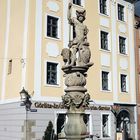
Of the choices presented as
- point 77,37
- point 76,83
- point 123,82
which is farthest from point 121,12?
point 76,83

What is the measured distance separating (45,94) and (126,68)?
8.45 meters

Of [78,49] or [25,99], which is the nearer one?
[78,49]

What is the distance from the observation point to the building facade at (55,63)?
68.2 ft

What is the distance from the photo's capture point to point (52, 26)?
22.4m

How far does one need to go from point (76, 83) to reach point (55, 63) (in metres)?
13.1

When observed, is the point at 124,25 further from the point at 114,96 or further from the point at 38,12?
the point at 38,12

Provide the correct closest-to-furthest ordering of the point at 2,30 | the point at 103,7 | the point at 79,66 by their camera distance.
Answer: the point at 79,66 → the point at 2,30 → the point at 103,7

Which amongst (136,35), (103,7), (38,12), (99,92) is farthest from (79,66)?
(136,35)

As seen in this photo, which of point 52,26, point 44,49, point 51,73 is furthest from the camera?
point 52,26

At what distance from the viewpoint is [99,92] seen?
79.9 feet

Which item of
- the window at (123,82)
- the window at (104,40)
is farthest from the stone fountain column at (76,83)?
the window at (123,82)

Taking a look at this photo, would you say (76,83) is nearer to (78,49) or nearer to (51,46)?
(78,49)

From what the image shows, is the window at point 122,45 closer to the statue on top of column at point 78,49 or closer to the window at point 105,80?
the window at point 105,80

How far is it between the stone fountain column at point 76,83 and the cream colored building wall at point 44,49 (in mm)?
11314
